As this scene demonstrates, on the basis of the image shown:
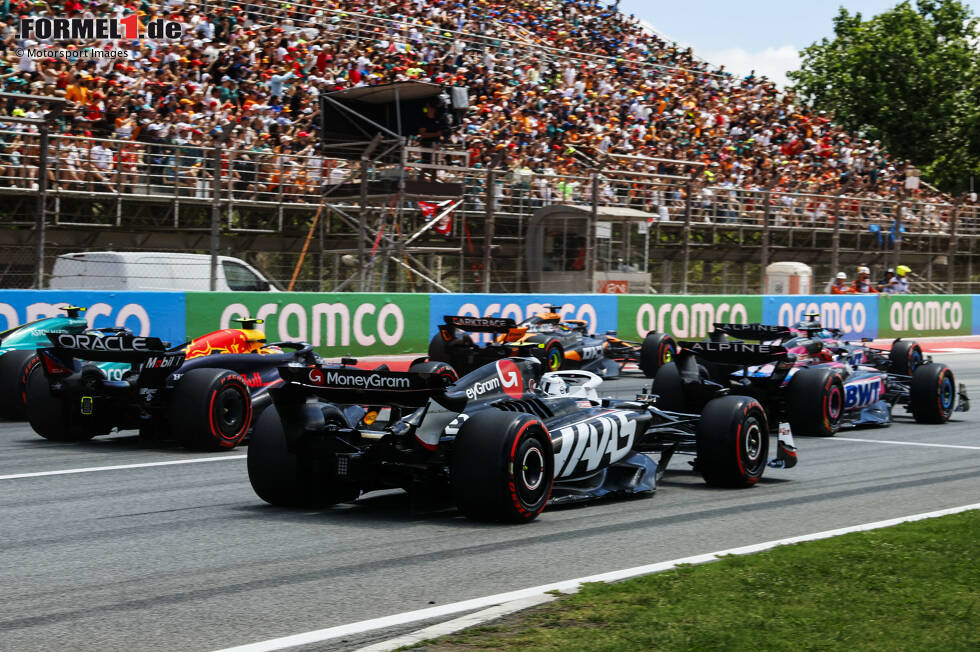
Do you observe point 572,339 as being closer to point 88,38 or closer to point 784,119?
point 88,38

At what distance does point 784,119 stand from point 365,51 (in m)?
16.8

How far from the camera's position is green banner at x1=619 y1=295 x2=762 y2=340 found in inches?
888

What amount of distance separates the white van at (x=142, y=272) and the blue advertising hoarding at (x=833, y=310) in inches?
462

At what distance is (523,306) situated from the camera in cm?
2097

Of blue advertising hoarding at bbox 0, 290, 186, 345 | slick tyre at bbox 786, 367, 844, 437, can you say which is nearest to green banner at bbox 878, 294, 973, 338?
slick tyre at bbox 786, 367, 844, 437

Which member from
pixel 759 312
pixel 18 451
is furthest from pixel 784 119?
pixel 18 451

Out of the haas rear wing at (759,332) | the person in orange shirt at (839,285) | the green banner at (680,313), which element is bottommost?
the haas rear wing at (759,332)

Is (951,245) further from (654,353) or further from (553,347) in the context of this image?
(553,347)

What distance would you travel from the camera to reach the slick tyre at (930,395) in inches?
536

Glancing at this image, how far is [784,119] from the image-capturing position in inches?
1543

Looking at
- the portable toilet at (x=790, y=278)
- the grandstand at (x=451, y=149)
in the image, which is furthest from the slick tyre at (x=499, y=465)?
the portable toilet at (x=790, y=278)

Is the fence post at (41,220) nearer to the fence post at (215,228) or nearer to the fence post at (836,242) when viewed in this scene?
the fence post at (215,228)

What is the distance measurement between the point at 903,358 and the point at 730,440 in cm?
717


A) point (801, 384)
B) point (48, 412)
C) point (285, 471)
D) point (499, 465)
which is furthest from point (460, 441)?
point (801, 384)
